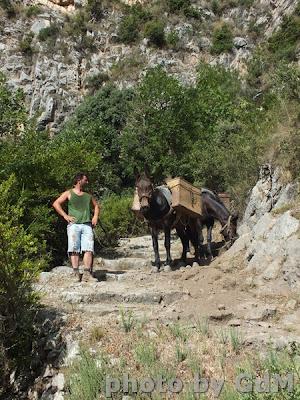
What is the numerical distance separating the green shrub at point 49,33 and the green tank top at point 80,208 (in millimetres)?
42515

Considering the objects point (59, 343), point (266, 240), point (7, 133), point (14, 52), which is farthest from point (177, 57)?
point (59, 343)

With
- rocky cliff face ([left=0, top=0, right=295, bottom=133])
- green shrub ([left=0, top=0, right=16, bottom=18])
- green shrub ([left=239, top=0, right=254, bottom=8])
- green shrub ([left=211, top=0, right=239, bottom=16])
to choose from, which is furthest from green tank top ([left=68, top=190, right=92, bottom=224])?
green shrub ([left=211, top=0, right=239, bottom=16])

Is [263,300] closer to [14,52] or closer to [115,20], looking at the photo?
[14,52]

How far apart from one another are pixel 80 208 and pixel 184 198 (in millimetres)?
2882

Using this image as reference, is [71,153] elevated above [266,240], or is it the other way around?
[71,153]

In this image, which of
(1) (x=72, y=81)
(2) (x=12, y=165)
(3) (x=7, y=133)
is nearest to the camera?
(2) (x=12, y=165)

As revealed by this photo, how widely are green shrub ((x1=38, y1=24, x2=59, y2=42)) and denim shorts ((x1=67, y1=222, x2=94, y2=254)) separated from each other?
4286 centimetres

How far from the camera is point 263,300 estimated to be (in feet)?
24.3

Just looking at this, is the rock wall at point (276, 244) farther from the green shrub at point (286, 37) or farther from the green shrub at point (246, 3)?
the green shrub at point (246, 3)

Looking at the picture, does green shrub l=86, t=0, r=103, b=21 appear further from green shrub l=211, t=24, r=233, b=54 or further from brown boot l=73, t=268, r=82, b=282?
brown boot l=73, t=268, r=82, b=282

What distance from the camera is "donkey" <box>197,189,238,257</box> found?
11867 mm

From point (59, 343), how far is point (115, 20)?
162 ft

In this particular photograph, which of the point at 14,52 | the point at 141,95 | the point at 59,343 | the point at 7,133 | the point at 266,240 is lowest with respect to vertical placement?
the point at 59,343

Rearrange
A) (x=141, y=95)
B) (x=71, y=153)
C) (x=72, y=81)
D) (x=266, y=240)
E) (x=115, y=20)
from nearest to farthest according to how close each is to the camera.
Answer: (x=266, y=240), (x=71, y=153), (x=141, y=95), (x=72, y=81), (x=115, y=20)
